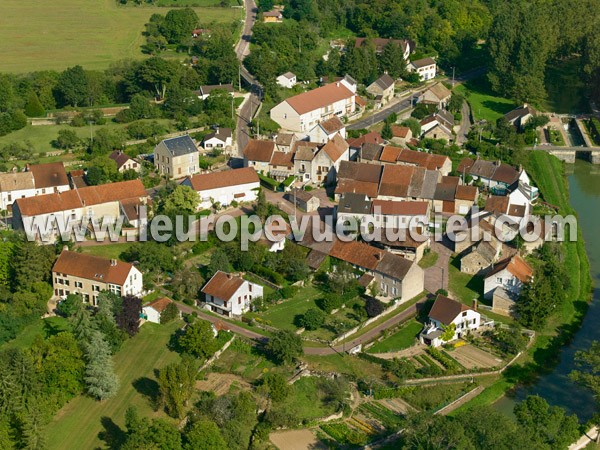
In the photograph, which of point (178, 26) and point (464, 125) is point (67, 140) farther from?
point (464, 125)

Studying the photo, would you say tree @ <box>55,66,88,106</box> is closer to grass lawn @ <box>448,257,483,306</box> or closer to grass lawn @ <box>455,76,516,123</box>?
grass lawn @ <box>455,76,516,123</box>

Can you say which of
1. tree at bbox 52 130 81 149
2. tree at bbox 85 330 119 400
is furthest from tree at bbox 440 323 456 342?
tree at bbox 52 130 81 149

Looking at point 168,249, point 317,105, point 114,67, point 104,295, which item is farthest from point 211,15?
point 104,295

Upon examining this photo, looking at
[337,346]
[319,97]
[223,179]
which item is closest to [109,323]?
[337,346]

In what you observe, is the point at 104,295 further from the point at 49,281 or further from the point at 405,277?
the point at 405,277

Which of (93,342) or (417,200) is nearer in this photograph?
(93,342)

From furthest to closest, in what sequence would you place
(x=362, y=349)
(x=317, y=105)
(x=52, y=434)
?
1. (x=317, y=105)
2. (x=362, y=349)
3. (x=52, y=434)
